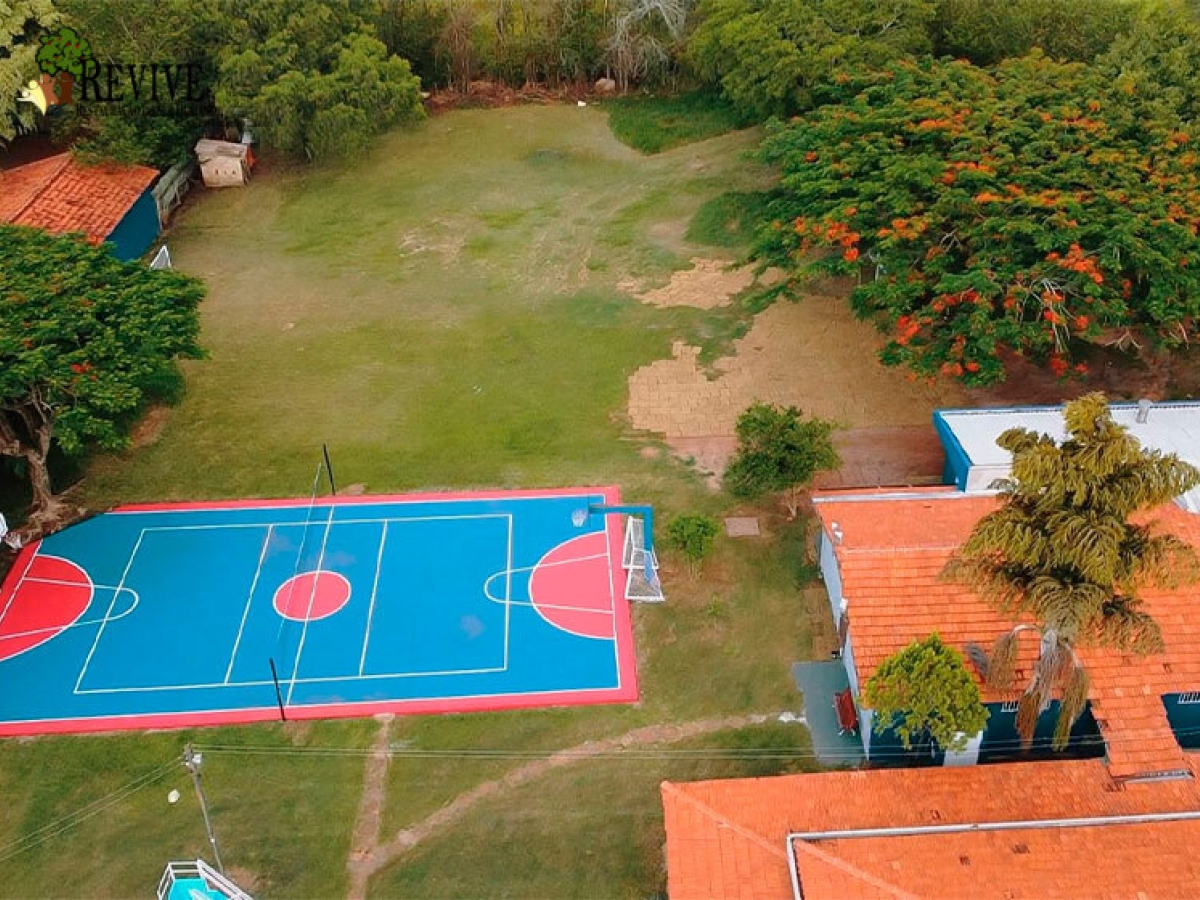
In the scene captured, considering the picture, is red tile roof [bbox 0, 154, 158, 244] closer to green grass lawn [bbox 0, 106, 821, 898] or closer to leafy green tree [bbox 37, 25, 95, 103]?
green grass lawn [bbox 0, 106, 821, 898]

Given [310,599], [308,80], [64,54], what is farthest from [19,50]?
[310,599]

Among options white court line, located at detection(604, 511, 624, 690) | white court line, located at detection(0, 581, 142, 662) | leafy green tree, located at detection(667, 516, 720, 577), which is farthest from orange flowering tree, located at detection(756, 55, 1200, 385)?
white court line, located at detection(0, 581, 142, 662)

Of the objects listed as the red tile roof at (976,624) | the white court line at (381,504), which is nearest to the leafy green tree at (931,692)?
the red tile roof at (976,624)

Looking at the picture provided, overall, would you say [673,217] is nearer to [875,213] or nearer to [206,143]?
[875,213]

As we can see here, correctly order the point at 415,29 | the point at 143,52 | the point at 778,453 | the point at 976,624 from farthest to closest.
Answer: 1. the point at 415,29
2. the point at 143,52
3. the point at 778,453
4. the point at 976,624

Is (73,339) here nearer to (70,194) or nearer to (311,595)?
(311,595)
